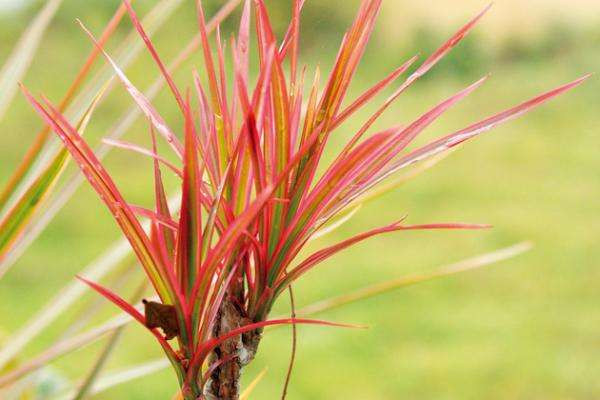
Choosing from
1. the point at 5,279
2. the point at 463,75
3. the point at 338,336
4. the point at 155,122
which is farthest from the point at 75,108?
the point at 463,75

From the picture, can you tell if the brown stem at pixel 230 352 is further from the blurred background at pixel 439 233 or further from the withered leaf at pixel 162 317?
the blurred background at pixel 439 233

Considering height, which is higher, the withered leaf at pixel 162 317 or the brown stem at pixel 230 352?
the withered leaf at pixel 162 317

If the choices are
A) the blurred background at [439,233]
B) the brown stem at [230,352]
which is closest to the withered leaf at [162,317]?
the brown stem at [230,352]

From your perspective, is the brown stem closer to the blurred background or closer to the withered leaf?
the withered leaf

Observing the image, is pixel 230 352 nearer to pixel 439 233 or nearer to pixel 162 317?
pixel 162 317

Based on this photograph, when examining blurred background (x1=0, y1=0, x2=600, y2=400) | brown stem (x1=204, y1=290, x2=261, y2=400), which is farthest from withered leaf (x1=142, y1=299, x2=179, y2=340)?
blurred background (x1=0, y1=0, x2=600, y2=400)

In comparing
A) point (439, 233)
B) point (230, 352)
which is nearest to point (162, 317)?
point (230, 352)
